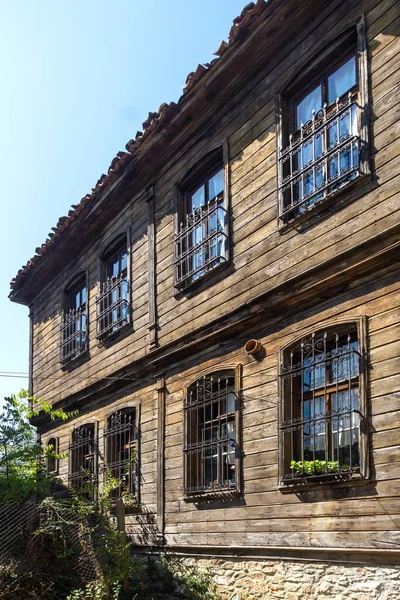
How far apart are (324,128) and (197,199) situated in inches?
126

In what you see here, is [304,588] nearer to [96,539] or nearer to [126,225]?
[96,539]

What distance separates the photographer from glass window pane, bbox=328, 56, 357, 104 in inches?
322

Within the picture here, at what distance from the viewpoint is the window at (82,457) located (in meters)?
13.5

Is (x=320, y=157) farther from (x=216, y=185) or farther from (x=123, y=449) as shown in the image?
(x=123, y=449)

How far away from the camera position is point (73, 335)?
1501cm

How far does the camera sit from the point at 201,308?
1030 centimetres

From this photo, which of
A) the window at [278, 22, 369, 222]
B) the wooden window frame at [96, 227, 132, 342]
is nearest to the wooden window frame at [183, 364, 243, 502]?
the window at [278, 22, 369, 222]

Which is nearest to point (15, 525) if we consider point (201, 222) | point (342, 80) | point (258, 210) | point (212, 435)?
point (212, 435)

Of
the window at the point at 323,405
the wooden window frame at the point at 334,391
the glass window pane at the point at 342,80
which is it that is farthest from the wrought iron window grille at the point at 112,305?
the glass window pane at the point at 342,80

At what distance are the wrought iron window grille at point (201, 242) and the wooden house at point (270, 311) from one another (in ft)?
0.11

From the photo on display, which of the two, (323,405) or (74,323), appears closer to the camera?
(323,405)

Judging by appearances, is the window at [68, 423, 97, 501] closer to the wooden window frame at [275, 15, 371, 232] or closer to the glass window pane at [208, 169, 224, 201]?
the glass window pane at [208, 169, 224, 201]

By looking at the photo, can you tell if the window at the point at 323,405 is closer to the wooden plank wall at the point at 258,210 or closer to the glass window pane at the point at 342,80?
the wooden plank wall at the point at 258,210

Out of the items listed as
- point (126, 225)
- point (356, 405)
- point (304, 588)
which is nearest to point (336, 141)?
point (356, 405)
